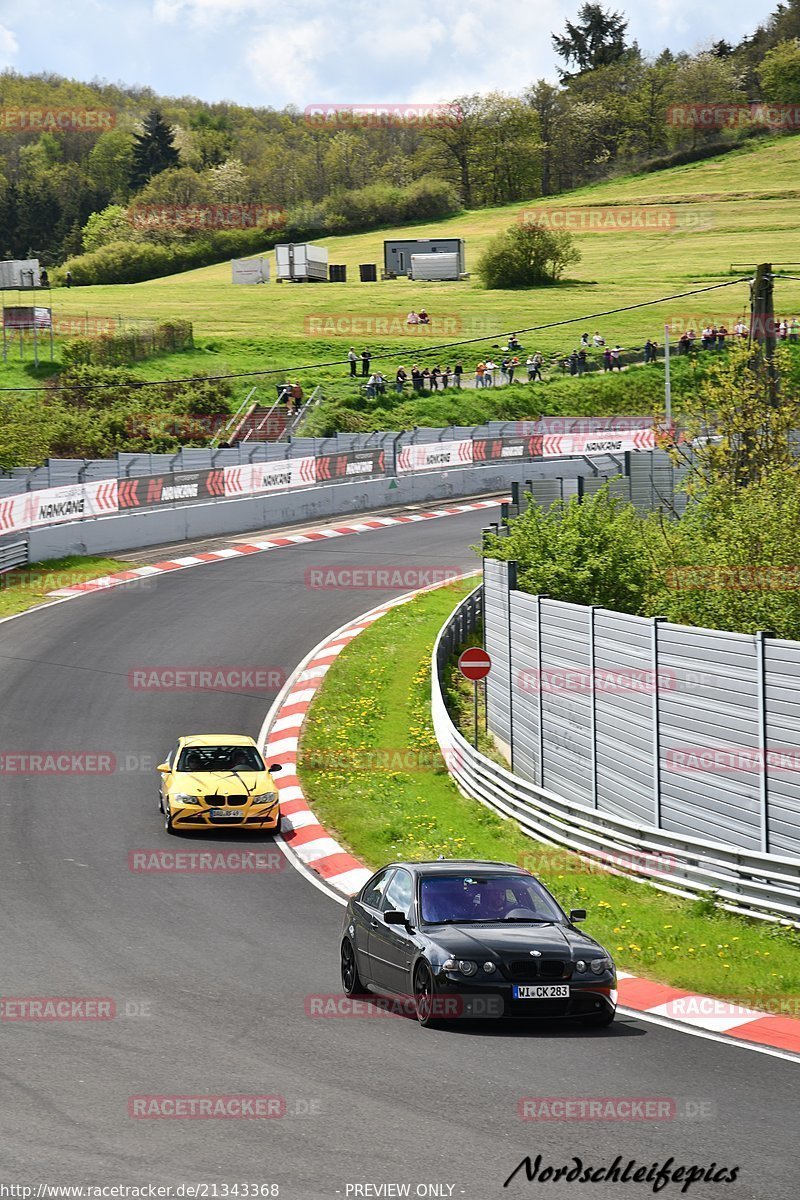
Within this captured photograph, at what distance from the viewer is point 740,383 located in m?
30.4

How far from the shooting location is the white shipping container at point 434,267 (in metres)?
117

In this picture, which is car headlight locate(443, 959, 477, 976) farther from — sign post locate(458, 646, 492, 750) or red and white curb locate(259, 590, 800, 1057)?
sign post locate(458, 646, 492, 750)

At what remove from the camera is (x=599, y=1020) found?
1127 centimetres

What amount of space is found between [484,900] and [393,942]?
0.91m

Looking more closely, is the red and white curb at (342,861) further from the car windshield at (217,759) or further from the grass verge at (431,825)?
the car windshield at (217,759)

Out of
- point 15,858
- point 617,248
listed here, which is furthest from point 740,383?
point 617,248

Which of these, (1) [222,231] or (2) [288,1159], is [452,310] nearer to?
(1) [222,231]

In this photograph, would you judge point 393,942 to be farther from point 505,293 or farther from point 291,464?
point 505,293

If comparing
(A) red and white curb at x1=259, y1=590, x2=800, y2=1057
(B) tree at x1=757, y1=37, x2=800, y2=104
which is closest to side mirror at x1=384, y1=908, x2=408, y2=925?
(A) red and white curb at x1=259, y1=590, x2=800, y2=1057

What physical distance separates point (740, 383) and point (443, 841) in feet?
50.1

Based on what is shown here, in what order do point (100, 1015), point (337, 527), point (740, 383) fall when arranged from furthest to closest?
point (337, 527) < point (740, 383) < point (100, 1015)

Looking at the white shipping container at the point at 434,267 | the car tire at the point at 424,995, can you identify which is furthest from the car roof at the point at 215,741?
the white shipping container at the point at 434,267

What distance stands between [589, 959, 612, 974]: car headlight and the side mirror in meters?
1.52

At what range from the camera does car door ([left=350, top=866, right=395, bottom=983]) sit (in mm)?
12000
